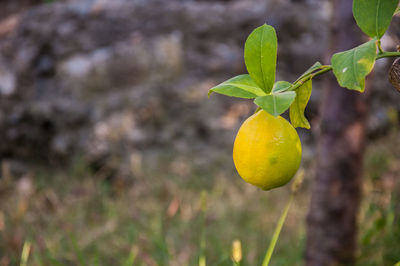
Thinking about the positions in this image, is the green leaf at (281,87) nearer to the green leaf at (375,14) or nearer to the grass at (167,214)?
the green leaf at (375,14)

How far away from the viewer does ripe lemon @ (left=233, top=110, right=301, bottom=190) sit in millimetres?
354

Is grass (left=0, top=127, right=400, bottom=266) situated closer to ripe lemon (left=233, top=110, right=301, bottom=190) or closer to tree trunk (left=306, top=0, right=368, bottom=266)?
tree trunk (left=306, top=0, right=368, bottom=266)

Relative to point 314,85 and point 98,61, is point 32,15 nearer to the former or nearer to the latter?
point 98,61

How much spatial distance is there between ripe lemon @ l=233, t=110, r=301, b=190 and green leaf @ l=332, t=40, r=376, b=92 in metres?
0.07

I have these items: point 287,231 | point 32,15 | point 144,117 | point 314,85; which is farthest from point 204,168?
point 32,15

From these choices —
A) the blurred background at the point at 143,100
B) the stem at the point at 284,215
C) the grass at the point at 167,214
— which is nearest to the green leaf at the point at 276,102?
the stem at the point at 284,215

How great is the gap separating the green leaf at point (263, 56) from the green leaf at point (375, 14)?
8cm

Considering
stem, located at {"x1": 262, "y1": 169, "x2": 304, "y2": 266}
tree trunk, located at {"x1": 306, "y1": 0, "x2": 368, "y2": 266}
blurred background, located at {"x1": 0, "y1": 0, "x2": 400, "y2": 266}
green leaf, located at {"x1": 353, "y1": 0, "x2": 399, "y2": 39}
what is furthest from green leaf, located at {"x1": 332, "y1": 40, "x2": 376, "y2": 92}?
blurred background, located at {"x1": 0, "y1": 0, "x2": 400, "y2": 266}

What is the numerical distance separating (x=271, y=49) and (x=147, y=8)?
2.15 metres

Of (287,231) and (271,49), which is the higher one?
(271,49)

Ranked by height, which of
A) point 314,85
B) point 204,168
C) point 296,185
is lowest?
point 204,168

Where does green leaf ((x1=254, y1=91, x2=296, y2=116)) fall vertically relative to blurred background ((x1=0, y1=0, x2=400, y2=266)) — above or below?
above

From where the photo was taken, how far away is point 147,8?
2.33m

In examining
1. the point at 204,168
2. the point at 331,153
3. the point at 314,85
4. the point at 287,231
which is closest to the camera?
the point at 331,153
